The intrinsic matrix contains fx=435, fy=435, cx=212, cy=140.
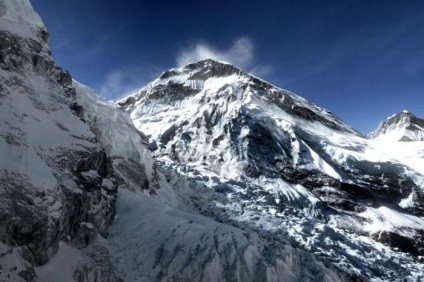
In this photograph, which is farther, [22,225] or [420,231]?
[420,231]

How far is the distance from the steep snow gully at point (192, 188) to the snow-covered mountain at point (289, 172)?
395 mm

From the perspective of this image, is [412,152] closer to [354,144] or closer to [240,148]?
[354,144]

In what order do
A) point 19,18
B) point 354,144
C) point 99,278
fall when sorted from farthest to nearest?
1. point 354,144
2. point 19,18
3. point 99,278

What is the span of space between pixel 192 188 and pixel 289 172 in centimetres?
2906

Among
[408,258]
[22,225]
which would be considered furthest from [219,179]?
[22,225]

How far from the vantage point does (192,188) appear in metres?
80.2

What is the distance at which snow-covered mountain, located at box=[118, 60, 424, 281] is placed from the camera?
67000mm

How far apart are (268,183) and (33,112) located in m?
59.7

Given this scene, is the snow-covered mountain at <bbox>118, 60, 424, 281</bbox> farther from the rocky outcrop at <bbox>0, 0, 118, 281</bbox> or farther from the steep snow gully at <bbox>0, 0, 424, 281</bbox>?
the rocky outcrop at <bbox>0, 0, 118, 281</bbox>

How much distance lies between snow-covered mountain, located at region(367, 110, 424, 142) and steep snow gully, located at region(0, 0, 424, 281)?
44.9 meters

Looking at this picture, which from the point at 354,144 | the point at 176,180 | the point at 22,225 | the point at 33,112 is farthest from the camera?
the point at 354,144

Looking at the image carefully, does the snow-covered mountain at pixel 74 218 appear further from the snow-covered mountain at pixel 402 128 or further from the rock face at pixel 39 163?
the snow-covered mountain at pixel 402 128

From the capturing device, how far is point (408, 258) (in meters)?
70.9

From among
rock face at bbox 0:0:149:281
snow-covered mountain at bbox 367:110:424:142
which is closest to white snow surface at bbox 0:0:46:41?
rock face at bbox 0:0:149:281
